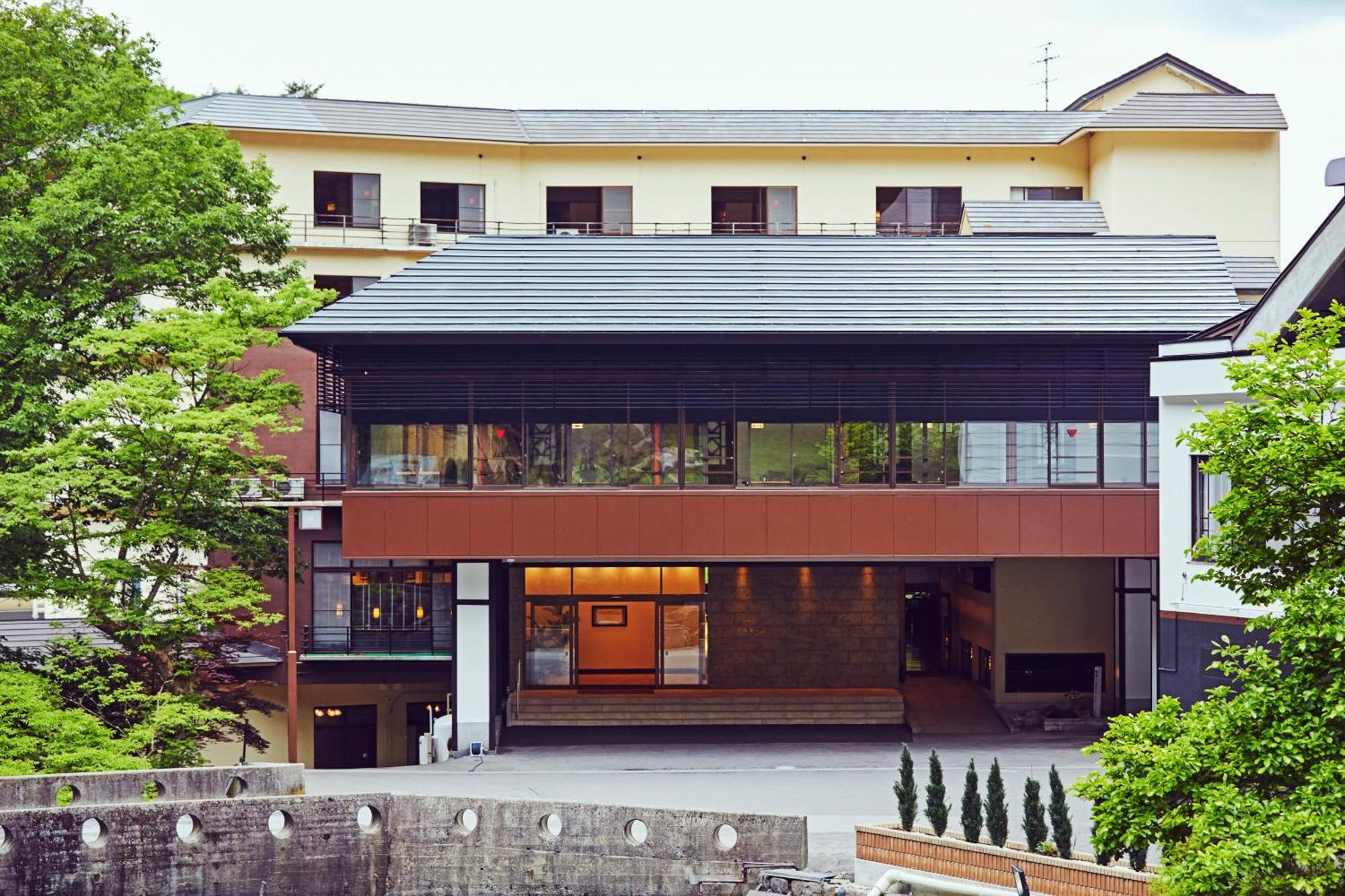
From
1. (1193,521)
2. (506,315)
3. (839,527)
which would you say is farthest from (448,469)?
(1193,521)

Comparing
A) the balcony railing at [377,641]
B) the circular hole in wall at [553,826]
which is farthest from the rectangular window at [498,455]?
the circular hole in wall at [553,826]

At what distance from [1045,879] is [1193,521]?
7787 millimetres

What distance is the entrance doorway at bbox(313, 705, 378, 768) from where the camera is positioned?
124ft

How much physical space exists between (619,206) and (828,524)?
19861 millimetres

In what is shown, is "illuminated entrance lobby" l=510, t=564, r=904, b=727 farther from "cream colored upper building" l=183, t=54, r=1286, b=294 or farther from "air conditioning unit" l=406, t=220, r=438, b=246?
"air conditioning unit" l=406, t=220, r=438, b=246

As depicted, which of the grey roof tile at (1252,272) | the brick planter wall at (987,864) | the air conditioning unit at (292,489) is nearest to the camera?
the brick planter wall at (987,864)

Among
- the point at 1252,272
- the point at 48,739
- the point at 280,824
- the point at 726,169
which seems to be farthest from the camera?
the point at 726,169

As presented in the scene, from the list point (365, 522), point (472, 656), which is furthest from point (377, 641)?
point (365, 522)

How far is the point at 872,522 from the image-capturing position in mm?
28859

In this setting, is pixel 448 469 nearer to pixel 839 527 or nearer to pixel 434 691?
pixel 839 527

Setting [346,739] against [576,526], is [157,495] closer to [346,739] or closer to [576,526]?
[576,526]

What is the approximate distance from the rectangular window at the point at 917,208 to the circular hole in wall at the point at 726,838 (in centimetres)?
2802

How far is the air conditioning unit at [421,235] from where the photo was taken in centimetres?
4484

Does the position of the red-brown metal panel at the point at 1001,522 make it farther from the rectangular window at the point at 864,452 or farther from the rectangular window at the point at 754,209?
the rectangular window at the point at 754,209
